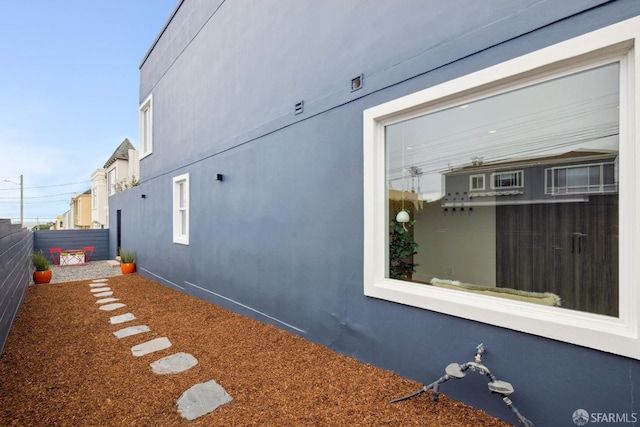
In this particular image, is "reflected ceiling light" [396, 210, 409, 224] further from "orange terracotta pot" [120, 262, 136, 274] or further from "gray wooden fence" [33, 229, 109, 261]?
"gray wooden fence" [33, 229, 109, 261]

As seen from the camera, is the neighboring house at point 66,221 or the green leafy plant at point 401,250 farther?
the neighboring house at point 66,221

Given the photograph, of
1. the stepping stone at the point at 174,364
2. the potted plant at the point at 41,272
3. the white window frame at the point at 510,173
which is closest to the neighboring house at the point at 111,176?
the potted plant at the point at 41,272

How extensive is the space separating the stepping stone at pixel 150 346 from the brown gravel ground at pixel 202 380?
0.11m

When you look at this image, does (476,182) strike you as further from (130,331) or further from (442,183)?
(130,331)

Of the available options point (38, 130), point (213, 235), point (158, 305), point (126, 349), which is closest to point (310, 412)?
point (126, 349)

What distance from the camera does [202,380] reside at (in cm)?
293

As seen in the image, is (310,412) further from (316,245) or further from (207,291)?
(207,291)

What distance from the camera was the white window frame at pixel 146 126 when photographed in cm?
933

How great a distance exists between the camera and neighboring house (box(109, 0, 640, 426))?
6.34 ft

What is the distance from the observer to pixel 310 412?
7.91 feet

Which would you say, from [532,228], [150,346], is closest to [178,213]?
[150,346]

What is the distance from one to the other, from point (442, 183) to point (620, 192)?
1.53m

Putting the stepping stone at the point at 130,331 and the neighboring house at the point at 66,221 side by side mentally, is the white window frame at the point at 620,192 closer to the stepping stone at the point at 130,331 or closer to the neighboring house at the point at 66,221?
the stepping stone at the point at 130,331

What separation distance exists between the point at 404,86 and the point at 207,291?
5347 millimetres
